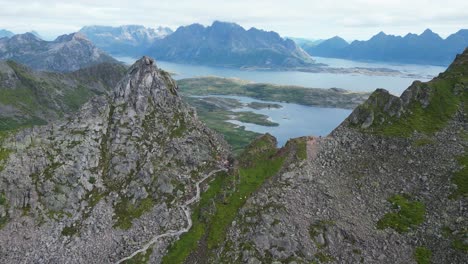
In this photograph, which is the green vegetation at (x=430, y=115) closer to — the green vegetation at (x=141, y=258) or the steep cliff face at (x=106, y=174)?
the steep cliff face at (x=106, y=174)

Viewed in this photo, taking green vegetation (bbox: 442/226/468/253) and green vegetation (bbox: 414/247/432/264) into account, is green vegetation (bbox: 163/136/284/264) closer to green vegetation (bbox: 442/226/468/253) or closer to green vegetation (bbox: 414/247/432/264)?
green vegetation (bbox: 414/247/432/264)

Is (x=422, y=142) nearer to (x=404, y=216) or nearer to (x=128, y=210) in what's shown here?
(x=404, y=216)

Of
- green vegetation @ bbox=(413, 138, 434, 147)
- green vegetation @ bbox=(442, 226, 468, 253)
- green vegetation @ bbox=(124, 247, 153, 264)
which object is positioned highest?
green vegetation @ bbox=(413, 138, 434, 147)

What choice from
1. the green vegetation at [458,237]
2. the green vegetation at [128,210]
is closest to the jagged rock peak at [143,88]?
the green vegetation at [128,210]

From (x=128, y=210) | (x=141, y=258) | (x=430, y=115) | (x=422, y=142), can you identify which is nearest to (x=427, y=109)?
(x=430, y=115)

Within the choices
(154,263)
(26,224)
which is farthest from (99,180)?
(154,263)

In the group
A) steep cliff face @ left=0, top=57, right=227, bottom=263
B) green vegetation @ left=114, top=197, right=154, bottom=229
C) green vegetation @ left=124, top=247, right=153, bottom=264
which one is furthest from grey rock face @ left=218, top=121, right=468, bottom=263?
green vegetation @ left=114, top=197, right=154, bottom=229

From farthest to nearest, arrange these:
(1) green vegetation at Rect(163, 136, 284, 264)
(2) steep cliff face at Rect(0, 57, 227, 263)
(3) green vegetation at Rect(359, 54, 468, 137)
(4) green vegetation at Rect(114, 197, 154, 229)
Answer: (3) green vegetation at Rect(359, 54, 468, 137), (4) green vegetation at Rect(114, 197, 154, 229), (2) steep cliff face at Rect(0, 57, 227, 263), (1) green vegetation at Rect(163, 136, 284, 264)
